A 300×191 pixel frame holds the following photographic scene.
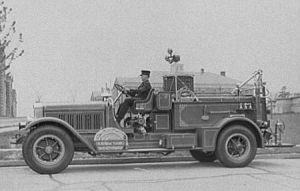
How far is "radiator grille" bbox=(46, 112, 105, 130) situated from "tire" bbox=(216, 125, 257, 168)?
258cm

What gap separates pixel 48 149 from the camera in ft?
28.8

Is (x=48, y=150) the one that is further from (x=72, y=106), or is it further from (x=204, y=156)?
(x=204, y=156)

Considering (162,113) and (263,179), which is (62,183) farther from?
(263,179)

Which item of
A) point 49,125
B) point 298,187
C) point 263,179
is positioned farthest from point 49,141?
point 298,187

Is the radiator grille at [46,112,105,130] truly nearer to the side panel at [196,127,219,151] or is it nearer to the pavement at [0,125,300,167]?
the pavement at [0,125,300,167]

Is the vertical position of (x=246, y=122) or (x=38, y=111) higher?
(x=38, y=111)

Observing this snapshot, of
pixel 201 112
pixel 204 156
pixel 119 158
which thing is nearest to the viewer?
pixel 201 112

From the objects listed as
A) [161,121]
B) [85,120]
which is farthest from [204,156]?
Result: [85,120]

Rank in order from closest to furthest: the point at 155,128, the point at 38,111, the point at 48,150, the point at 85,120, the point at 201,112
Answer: the point at 48,150, the point at 38,111, the point at 85,120, the point at 155,128, the point at 201,112

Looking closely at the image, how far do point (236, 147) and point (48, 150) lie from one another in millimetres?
3971

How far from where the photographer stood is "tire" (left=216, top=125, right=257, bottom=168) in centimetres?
948

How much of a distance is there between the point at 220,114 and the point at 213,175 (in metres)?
1.80

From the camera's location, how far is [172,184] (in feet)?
24.4

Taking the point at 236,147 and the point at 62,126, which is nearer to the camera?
the point at 62,126
